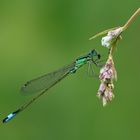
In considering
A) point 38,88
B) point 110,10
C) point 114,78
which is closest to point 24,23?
point 110,10

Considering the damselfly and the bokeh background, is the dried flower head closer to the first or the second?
the damselfly

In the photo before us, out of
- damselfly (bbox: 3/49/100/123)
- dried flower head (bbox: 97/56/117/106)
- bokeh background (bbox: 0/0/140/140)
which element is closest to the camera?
dried flower head (bbox: 97/56/117/106)

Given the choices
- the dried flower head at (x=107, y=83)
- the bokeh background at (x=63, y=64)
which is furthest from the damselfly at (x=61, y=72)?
the dried flower head at (x=107, y=83)

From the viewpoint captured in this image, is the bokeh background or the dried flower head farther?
the bokeh background

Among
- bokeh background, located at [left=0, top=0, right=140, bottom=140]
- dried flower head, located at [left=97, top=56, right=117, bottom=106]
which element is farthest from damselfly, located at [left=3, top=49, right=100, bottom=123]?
dried flower head, located at [left=97, top=56, right=117, bottom=106]

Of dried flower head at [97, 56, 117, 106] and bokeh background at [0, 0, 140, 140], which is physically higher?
bokeh background at [0, 0, 140, 140]

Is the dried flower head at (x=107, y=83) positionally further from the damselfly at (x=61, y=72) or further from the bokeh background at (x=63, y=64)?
the bokeh background at (x=63, y=64)

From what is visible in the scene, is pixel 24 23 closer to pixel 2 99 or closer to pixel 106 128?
pixel 2 99

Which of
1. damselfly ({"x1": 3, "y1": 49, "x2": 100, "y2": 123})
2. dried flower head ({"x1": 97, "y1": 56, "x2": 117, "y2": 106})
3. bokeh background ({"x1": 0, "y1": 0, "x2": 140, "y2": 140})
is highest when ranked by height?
bokeh background ({"x1": 0, "y1": 0, "x2": 140, "y2": 140})

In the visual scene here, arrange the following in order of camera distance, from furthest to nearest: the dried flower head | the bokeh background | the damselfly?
the bokeh background
the damselfly
the dried flower head

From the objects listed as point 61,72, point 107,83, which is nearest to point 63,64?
point 61,72
